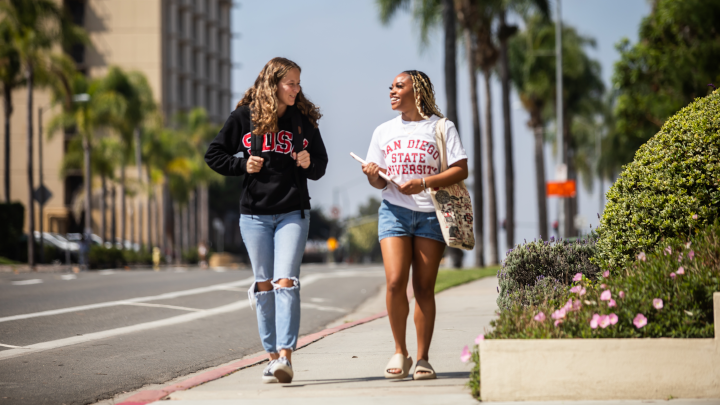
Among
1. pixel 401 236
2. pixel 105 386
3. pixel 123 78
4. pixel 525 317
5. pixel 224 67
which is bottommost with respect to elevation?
pixel 105 386

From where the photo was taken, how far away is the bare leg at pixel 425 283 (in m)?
5.61

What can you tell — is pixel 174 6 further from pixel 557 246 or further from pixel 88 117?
pixel 557 246

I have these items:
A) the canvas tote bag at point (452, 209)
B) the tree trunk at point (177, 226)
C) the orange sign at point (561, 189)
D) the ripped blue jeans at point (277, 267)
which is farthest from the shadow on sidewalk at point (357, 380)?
the tree trunk at point (177, 226)

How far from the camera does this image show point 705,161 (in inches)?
231

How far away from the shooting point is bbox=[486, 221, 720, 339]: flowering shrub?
479 centimetres

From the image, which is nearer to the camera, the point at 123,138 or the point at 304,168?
the point at 304,168

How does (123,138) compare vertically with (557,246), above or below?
above

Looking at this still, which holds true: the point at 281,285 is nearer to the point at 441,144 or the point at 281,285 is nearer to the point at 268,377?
the point at 268,377

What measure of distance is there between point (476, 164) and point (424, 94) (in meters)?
23.4

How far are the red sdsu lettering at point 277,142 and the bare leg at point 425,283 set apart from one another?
3.46ft

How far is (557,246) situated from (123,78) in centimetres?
4680

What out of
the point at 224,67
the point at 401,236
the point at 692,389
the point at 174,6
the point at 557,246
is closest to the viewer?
the point at 692,389

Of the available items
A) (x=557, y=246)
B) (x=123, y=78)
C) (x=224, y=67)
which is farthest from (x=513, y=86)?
(x=224, y=67)

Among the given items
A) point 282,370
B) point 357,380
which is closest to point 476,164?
point 357,380
